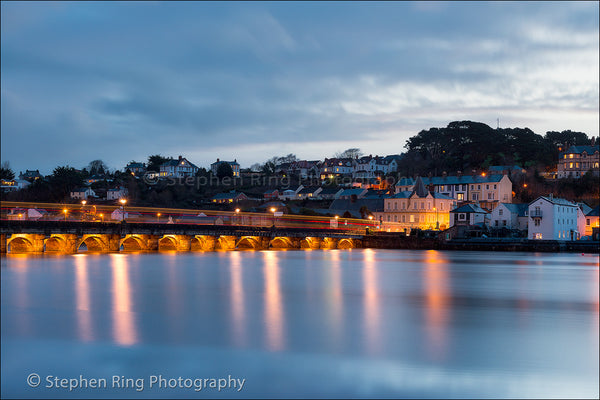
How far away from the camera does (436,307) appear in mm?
32094

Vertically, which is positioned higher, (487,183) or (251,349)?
(487,183)

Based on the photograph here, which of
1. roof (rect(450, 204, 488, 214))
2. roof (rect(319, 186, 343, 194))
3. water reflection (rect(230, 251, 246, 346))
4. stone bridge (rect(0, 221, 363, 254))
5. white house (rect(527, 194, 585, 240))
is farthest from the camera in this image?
roof (rect(319, 186, 343, 194))

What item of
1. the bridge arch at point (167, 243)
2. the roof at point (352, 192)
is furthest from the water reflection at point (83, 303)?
the roof at point (352, 192)

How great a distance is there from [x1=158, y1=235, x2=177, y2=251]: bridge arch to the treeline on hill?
61.8 metres

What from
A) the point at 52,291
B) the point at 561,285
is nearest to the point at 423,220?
the point at 561,285

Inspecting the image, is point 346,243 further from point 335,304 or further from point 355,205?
point 335,304

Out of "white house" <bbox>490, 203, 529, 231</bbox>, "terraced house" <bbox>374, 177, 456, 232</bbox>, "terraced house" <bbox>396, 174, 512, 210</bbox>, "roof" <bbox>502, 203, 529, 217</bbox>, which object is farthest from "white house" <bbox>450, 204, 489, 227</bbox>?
"terraced house" <bbox>396, 174, 512, 210</bbox>

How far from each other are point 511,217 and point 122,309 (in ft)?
211

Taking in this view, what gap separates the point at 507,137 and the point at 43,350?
389 ft

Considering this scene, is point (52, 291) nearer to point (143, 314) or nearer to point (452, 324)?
point (143, 314)

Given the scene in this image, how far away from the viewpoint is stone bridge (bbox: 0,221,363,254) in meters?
55.8

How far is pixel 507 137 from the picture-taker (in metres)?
126

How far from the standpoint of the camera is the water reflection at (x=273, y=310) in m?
22.6

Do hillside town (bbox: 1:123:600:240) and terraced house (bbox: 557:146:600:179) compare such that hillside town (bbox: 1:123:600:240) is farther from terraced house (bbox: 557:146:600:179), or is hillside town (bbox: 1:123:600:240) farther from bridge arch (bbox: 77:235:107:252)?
bridge arch (bbox: 77:235:107:252)
